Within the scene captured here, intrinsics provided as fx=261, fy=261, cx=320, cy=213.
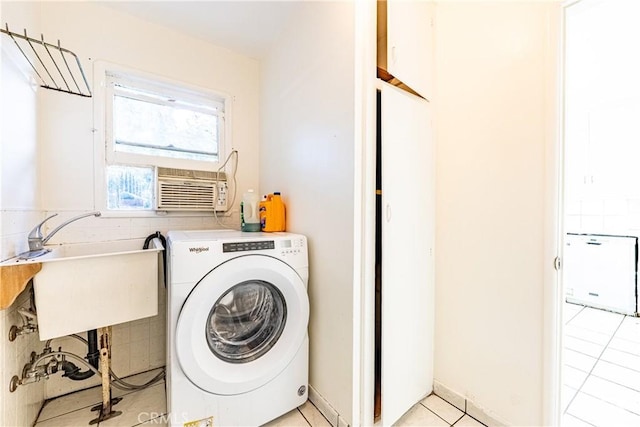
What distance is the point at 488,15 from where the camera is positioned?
4.29 feet

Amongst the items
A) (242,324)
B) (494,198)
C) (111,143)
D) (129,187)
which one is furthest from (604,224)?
(111,143)

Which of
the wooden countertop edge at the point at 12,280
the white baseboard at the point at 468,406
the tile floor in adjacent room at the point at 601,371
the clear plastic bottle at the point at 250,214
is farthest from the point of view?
the clear plastic bottle at the point at 250,214

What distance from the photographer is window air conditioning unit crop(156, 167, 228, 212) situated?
182cm

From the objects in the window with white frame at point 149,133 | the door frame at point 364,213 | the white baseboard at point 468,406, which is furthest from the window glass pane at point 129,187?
the white baseboard at point 468,406

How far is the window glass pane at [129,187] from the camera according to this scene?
1728 mm

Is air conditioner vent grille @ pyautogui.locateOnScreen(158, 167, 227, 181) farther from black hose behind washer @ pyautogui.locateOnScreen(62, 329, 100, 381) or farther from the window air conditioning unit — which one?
black hose behind washer @ pyautogui.locateOnScreen(62, 329, 100, 381)

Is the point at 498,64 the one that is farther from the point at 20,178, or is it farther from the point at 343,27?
the point at 20,178

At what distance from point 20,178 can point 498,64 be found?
2.38 meters

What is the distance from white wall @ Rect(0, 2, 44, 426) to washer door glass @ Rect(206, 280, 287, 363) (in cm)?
80

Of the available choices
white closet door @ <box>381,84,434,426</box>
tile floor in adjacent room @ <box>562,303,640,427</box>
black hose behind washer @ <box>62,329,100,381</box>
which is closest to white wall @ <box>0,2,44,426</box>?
black hose behind washer @ <box>62,329,100,381</box>

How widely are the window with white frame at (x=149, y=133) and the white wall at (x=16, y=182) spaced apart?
0.35 m

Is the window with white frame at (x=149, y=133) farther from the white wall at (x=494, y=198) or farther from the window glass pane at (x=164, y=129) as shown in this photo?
the white wall at (x=494, y=198)

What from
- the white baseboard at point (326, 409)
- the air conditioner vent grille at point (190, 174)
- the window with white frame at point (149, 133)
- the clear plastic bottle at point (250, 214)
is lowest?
the white baseboard at point (326, 409)

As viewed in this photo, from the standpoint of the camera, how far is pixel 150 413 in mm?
1443
